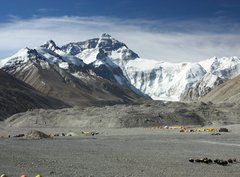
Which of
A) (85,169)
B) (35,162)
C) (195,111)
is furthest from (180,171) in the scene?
(195,111)

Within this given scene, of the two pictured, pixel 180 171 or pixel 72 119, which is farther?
pixel 72 119

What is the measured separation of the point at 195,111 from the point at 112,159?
89084 mm

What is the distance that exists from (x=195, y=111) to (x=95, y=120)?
2524 cm

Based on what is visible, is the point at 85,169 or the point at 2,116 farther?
the point at 2,116

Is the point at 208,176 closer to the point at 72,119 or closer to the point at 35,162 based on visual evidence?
the point at 35,162

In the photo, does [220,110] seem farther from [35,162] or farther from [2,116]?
[35,162]

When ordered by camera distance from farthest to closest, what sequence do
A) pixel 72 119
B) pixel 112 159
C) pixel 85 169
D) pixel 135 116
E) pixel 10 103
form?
pixel 10 103
pixel 72 119
pixel 135 116
pixel 112 159
pixel 85 169

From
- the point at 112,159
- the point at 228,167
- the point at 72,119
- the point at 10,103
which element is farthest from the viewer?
the point at 10,103

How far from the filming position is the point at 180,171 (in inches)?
1163

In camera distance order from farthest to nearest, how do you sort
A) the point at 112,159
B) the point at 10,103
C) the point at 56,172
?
the point at 10,103 → the point at 112,159 → the point at 56,172

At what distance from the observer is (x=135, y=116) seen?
116m

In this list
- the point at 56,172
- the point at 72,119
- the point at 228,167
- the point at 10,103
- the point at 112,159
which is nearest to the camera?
the point at 56,172

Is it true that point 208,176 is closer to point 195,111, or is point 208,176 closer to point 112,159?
point 112,159

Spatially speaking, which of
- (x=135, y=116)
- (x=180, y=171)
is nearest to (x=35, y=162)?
(x=180, y=171)
